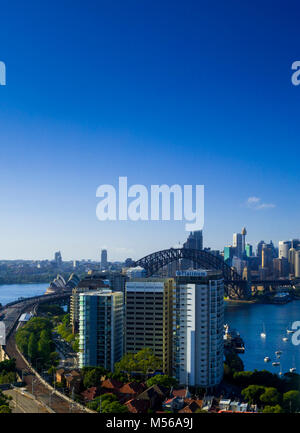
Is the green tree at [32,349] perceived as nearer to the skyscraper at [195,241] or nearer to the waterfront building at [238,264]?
the skyscraper at [195,241]

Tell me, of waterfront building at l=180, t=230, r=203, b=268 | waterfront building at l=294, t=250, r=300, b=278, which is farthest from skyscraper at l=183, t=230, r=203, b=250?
waterfront building at l=294, t=250, r=300, b=278

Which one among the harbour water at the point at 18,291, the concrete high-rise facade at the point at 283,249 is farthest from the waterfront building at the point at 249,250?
the harbour water at the point at 18,291

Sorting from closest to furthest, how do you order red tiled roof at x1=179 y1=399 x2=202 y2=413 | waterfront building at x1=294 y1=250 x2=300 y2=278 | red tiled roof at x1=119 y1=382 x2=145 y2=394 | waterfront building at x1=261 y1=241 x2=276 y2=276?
red tiled roof at x1=179 y1=399 x2=202 y2=413
red tiled roof at x1=119 y1=382 x2=145 y2=394
waterfront building at x1=294 y1=250 x2=300 y2=278
waterfront building at x1=261 y1=241 x2=276 y2=276

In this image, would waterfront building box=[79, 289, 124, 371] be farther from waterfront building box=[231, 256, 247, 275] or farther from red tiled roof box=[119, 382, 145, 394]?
waterfront building box=[231, 256, 247, 275]

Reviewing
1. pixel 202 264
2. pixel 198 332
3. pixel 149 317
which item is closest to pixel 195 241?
pixel 202 264

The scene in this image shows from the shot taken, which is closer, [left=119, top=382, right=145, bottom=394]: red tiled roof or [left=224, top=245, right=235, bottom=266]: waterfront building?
[left=119, top=382, right=145, bottom=394]: red tiled roof

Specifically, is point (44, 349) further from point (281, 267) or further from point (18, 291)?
point (281, 267)

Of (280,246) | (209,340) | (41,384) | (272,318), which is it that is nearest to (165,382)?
(209,340)
